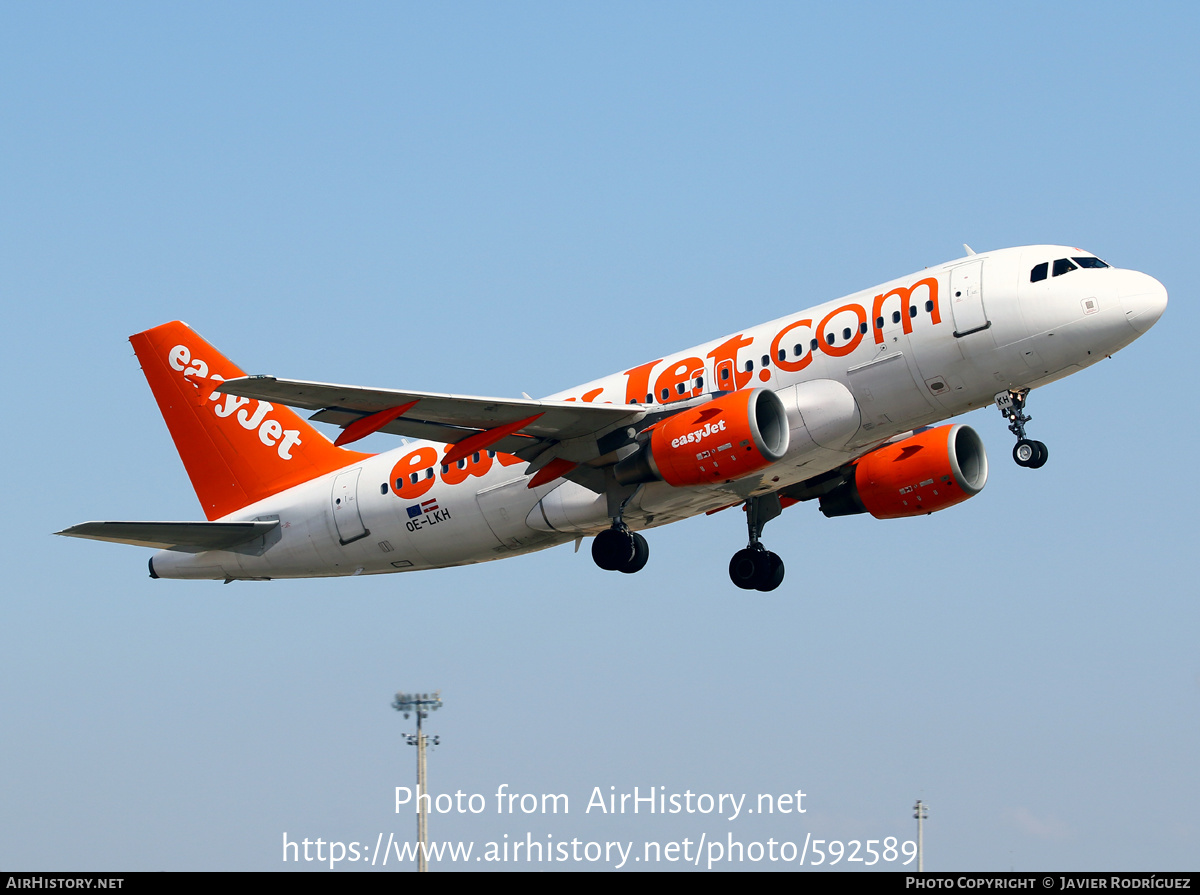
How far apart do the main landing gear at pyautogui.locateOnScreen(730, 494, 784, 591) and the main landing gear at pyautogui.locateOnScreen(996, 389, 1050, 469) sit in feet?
25.4

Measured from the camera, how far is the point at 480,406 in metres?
33.6

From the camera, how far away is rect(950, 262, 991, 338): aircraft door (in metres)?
32.7

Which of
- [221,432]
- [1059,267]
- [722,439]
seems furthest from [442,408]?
[1059,267]

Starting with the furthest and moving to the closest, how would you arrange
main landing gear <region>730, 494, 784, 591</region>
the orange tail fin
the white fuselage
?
the orange tail fin
main landing gear <region>730, 494, 784, 591</region>
the white fuselage

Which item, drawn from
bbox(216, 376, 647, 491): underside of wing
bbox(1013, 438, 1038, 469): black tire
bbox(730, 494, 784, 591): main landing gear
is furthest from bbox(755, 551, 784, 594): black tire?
bbox(1013, 438, 1038, 469): black tire

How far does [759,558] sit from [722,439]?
7806mm

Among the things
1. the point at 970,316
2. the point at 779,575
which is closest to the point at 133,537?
the point at 779,575

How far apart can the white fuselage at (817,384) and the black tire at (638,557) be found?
0.59m

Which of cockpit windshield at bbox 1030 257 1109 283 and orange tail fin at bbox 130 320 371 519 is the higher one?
orange tail fin at bbox 130 320 371 519

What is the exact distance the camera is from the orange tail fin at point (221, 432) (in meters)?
41.8

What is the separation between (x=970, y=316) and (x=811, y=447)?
4163 mm

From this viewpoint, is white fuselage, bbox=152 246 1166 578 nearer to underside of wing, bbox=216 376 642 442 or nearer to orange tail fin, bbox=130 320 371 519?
underside of wing, bbox=216 376 642 442
